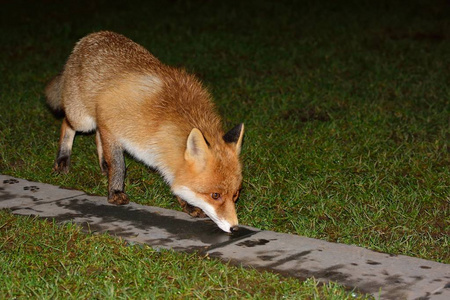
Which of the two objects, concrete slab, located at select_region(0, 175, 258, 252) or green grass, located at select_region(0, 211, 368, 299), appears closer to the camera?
green grass, located at select_region(0, 211, 368, 299)

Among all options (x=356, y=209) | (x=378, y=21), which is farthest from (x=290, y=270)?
(x=378, y=21)

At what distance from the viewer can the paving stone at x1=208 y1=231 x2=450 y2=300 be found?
3.63 metres

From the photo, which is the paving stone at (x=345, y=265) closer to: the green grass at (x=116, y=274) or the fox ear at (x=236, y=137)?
the green grass at (x=116, y=274)

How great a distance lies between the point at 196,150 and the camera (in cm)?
457

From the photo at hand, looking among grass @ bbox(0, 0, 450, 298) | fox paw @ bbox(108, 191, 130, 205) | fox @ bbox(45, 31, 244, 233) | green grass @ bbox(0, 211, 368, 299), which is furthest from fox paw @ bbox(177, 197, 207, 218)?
green grass @ bbox(0, 211, 368, 299)

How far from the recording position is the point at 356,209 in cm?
511

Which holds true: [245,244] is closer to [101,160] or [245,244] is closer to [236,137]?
[236,137]

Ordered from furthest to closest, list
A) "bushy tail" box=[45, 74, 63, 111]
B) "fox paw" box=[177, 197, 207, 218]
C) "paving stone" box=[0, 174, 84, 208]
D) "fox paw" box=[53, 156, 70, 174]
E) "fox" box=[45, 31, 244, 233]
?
1. "bushy tail" box=[45, 74, 63, 111]
2. "fox paw" box=[53, 156, 70, 174]
3. "paving stone" box=[0, 174, 84, 208]
4. "fox paw" box=[177, 197, 207, 218]
5. "fox" box=[45, 31, 244, 233]

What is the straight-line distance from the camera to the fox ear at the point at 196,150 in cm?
446

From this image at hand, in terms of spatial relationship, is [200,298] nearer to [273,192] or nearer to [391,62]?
[273,192]

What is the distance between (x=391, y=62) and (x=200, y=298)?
784 cm

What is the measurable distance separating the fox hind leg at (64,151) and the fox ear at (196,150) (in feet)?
6.28

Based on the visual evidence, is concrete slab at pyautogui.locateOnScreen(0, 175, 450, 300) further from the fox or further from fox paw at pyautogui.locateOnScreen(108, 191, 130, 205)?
the fox

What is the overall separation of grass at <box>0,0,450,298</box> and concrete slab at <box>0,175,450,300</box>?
33 cm
